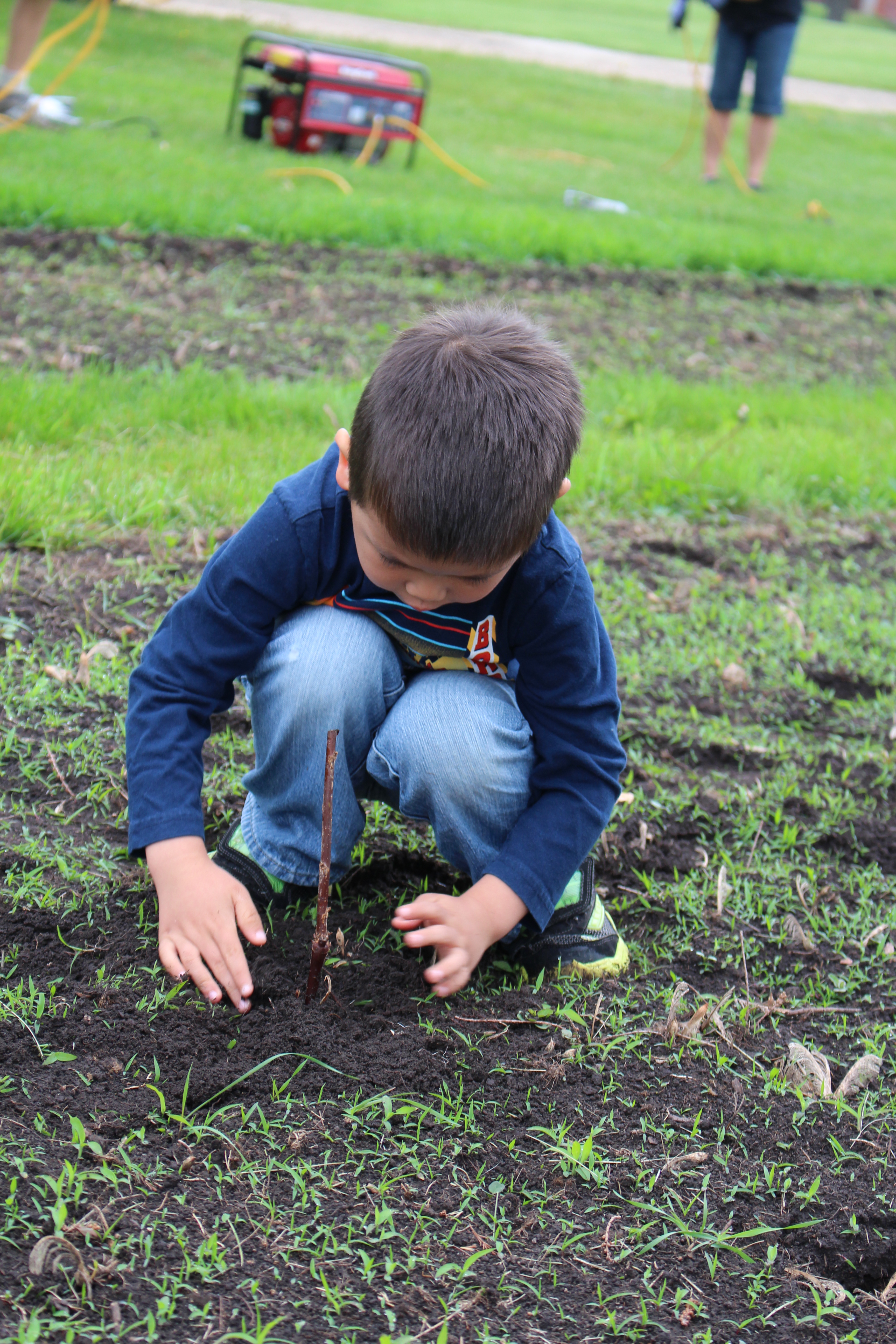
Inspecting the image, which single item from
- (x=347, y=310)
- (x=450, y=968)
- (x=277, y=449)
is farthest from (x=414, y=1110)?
(x=347, y=310)

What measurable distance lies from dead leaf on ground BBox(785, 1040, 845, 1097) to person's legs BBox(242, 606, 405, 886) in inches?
31.1

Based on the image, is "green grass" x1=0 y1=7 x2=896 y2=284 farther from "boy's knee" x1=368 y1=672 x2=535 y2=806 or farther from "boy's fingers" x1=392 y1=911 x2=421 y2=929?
"boy's fingers" x1=392 y1=911 x2=421 y2=929

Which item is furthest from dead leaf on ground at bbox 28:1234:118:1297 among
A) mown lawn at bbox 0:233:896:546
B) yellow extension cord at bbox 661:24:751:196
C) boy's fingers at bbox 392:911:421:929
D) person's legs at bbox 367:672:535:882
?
yellow extension cord at bbox 661:24:751:196

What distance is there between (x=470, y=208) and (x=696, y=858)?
5.70m

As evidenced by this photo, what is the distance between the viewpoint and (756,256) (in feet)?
23.4

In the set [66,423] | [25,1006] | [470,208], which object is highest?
[470,208]

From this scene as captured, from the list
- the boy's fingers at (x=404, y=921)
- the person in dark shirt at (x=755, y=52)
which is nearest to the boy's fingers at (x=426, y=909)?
the boy's fingers at (x=404, y=921)

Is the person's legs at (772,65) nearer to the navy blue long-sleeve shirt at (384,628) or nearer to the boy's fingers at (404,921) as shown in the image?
the navy blue long-sleeve shirt at (384,628)

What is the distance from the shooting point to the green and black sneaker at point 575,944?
6.42ft

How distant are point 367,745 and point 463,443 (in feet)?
2.05

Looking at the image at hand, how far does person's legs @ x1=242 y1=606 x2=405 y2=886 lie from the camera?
6.00 ft

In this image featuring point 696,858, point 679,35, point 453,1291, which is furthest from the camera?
point 679,35

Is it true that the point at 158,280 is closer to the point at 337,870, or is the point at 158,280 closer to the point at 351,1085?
the point at 337,870

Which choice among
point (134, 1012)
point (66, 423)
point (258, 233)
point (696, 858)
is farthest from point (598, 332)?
point (134, 1012)
